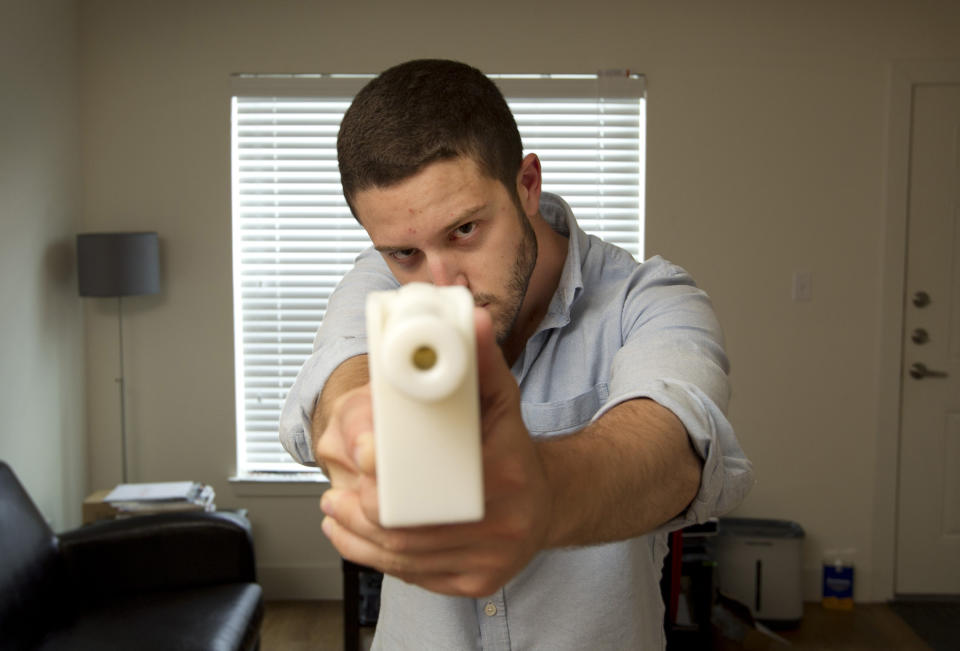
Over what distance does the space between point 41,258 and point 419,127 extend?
9.74ft

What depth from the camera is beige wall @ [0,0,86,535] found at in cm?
314

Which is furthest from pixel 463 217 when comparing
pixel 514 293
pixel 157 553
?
pixel 157 553

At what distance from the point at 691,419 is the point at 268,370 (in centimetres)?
331

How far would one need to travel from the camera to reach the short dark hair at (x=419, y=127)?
897 millimetres

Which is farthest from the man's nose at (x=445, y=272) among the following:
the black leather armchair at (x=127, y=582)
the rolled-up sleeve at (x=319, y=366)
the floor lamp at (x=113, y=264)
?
the floor lamp at (x=113, y=264)

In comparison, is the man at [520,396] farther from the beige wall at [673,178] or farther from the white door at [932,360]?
the white door at [932,360]

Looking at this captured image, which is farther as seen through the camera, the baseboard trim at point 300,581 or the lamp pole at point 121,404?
the baseboard trim at point 300,581

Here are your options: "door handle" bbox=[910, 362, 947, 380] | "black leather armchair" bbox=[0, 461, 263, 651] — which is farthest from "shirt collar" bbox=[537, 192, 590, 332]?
"door handle" bbox=[910, 362, 947, 380]

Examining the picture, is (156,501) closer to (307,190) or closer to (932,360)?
(307,190)

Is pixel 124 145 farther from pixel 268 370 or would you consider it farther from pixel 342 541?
pixel 342 541

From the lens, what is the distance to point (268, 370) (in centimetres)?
388

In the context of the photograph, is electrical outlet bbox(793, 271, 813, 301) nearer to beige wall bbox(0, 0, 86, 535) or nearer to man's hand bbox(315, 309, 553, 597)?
beige wall bbox(0, 0, 86, 535)

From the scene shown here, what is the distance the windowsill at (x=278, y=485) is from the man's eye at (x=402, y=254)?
302cm

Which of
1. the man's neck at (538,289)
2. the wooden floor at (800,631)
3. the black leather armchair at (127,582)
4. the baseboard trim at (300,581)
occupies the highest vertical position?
the man's neck at (538,289)
